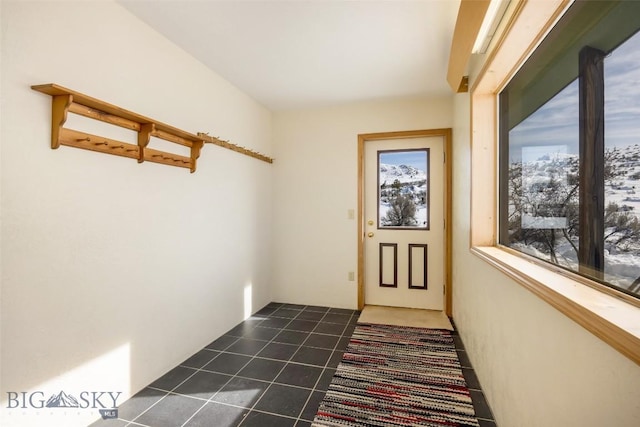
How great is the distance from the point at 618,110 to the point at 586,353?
681mm

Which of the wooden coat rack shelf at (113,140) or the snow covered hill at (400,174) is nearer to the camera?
the wooden coat rack shelf at (113,140)

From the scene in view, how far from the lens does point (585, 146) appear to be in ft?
3.37

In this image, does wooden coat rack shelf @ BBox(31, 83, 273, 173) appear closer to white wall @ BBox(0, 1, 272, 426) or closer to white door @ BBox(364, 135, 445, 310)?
white wall @ BBox(0, 1, 272, 426)

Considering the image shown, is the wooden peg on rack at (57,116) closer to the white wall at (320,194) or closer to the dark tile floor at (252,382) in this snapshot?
the dark tile floor at (252,382)

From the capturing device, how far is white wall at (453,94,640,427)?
0.69 meters

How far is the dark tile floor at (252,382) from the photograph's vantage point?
66.2 inches

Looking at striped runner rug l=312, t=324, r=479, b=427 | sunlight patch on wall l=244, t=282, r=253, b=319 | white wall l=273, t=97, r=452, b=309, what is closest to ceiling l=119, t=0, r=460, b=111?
white wall l=273, t=97, r=452, b=309

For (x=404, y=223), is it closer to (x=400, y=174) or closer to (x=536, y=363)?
(x=400, y=174)

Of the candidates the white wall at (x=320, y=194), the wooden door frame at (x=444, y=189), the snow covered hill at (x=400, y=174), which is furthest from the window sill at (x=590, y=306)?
the white wall at (x=320, y=194)

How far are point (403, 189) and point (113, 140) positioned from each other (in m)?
2.77

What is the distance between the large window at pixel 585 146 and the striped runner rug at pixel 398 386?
3.34ft

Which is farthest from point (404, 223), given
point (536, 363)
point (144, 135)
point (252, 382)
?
point (144, 135)

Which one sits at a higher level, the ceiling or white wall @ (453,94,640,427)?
the ceiling

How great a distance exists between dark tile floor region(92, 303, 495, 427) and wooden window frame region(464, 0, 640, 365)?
0.98 m
